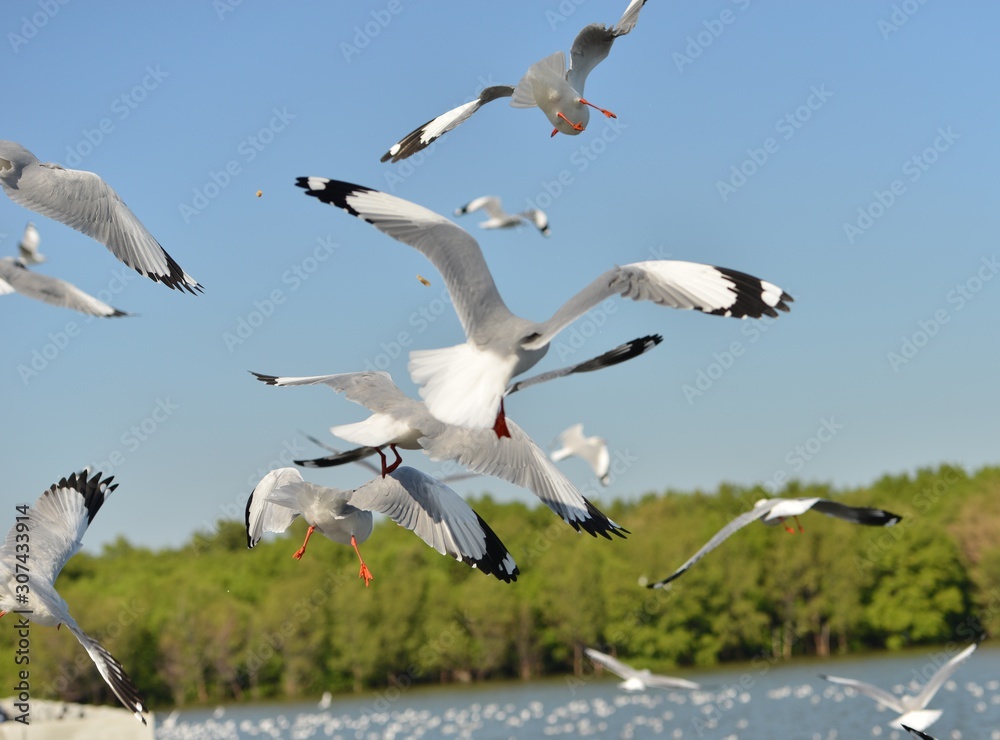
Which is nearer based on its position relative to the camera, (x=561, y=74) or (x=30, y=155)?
(x=561, y=74)

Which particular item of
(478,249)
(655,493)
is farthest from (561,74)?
(655,493)

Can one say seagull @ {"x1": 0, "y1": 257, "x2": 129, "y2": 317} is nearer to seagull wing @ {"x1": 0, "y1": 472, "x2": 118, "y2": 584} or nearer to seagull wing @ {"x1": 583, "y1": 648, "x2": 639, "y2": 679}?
seagull wing @ {"x1": 0, "y1": 472, "x2": 118, "y2": 584}

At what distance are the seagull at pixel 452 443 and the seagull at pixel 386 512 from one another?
259mm

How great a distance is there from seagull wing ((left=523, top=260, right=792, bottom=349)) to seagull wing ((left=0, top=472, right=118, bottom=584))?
12.4 ft

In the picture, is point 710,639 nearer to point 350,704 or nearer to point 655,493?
point 350,704

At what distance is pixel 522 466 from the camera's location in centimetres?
608

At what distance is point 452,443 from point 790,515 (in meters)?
4.18

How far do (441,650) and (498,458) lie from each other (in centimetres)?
3949

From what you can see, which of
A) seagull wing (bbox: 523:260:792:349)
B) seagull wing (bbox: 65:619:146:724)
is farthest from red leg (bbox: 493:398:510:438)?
seagull wing (bbox: 65:619:146:724)

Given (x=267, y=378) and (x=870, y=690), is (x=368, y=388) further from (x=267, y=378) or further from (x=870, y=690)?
(x=870, y=690)

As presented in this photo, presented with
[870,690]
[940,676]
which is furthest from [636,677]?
[940,676]

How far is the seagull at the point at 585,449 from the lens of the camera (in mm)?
16750

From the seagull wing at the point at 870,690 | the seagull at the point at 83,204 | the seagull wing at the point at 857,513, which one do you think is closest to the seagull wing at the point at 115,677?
the seagull at the point at 83,204

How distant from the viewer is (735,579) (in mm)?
43938
